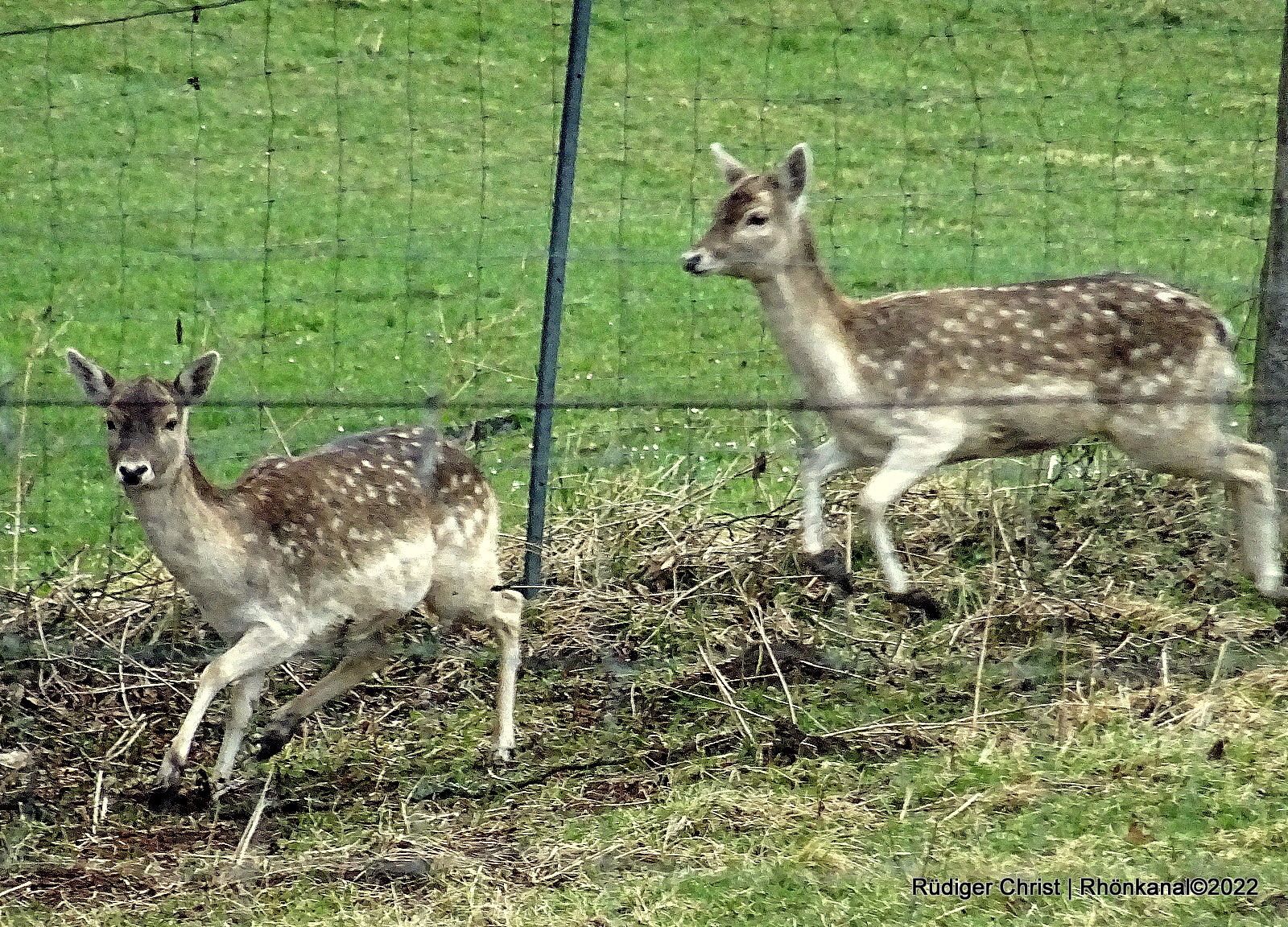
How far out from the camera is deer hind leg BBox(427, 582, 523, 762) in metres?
6.75

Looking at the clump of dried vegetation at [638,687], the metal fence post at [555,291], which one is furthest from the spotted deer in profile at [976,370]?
the metal fence post at [555,291]

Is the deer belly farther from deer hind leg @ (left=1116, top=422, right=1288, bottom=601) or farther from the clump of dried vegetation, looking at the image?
deer hind leg @ (left=1116, top=422, right=1288, bottom=601)

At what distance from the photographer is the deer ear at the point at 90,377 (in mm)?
6066

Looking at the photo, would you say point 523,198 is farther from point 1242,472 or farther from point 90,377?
point 90,377

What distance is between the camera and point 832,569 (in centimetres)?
691

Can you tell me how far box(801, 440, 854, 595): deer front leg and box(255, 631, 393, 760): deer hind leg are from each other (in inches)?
58.0

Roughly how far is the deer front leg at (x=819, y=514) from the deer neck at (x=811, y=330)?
0.20 metres

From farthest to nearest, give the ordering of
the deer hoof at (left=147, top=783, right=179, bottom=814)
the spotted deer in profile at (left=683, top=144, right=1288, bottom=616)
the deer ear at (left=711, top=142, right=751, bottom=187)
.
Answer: the deer ear at (left=711, top=142, right=751, bottom=187), the spotted deer in profile at (left=683, top=144, right=1288, bottom=616), the deer hoof at (left=147, top=783, right=179, bottom=814)

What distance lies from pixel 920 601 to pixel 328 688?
6.67 feet

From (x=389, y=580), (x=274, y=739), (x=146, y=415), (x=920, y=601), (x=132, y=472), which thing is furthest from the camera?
(x=920, y=601)

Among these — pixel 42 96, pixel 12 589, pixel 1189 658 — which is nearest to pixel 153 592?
pixel 12 589

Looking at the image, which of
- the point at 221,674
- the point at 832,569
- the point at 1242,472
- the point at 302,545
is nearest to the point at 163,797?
the point at 221,674

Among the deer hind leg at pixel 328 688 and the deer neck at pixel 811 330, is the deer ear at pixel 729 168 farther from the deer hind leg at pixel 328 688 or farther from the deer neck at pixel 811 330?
the deer hind leg at pixel 328 688

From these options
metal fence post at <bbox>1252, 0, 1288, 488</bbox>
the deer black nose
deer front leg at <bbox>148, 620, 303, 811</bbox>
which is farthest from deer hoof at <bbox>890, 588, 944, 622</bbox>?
the deer black nose
